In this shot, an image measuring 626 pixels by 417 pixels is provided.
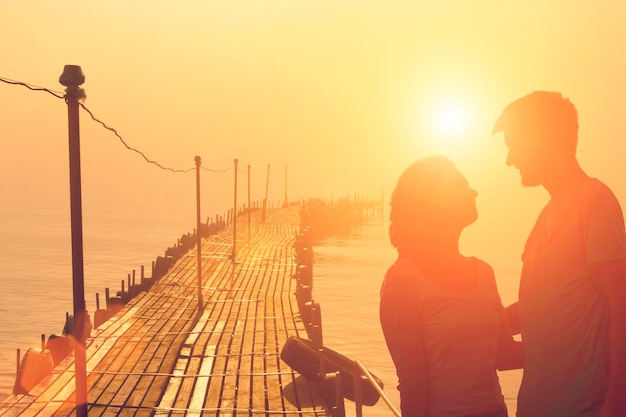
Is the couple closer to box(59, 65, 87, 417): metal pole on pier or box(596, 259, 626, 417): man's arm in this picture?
box(596, 259, 626, 417): man's arm

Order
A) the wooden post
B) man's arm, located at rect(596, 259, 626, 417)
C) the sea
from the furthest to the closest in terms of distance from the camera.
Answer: the sea, the wooden post, man's arm, located at rect(596, 259, 626, 417)

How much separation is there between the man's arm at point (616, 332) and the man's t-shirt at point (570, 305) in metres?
0.05

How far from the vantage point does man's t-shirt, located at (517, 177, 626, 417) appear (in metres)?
2.96

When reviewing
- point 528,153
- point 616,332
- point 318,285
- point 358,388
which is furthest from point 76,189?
point 318,285

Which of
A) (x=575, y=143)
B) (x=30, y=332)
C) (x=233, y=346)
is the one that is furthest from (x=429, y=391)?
(x=30, y=332)

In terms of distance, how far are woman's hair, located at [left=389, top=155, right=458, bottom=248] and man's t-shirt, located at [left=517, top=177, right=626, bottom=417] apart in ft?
1.61

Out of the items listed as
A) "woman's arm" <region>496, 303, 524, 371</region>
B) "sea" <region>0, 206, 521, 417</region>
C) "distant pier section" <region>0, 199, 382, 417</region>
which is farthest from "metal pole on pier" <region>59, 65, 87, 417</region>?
"sea" <region>0, 206, 521, 417</region>

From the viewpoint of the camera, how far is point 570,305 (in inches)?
121

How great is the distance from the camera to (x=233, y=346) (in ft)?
47.3

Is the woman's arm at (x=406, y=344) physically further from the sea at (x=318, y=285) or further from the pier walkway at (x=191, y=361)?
the sea at (x=318, y=285)

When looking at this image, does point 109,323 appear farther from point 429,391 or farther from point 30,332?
point 30,332

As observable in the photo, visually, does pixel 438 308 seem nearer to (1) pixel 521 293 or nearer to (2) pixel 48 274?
(1) pixel 521 293

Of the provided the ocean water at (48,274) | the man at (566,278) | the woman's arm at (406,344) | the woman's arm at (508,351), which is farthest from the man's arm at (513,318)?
the ocean water at (48,274)

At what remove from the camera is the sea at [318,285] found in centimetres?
3534
